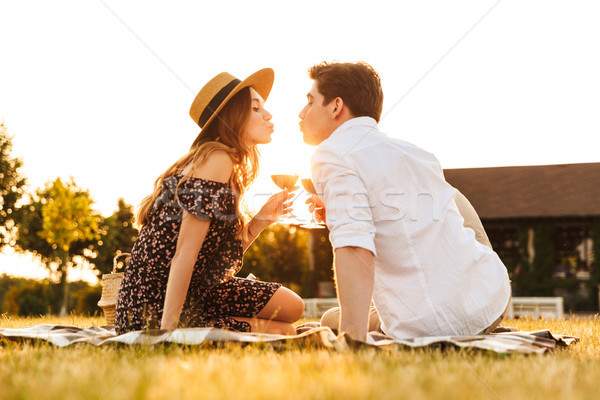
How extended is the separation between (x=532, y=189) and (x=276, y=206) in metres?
23.4

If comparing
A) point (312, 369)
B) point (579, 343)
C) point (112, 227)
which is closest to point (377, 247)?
point (312, 369)

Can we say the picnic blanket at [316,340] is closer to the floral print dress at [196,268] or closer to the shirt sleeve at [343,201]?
the shirt sleeve at [343,201]

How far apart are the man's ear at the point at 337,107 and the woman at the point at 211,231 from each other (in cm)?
92

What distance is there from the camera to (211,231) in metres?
4.23

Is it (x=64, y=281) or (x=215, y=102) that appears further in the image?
(x=64, y=281)

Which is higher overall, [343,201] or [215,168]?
[215,168]

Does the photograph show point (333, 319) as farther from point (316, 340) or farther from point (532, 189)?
point (532, 189)

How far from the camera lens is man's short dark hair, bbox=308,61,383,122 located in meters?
3.65

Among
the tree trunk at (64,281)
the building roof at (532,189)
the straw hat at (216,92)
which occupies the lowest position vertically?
the tree trunk at (64,281)

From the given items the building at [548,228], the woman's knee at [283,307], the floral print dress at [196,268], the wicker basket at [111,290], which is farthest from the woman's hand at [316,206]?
the building at [548,228]

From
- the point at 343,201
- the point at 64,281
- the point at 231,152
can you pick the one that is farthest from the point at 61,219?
the point at 343,201

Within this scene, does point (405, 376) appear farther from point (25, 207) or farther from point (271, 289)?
point (25, 207)

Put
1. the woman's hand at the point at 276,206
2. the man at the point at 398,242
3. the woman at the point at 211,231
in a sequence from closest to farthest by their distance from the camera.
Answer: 1. the man at the point at 398,242
2. the woman at the point at 211,231
3. the woman's hand at the point at 276,206

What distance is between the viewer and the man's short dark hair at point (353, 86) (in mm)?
3654
